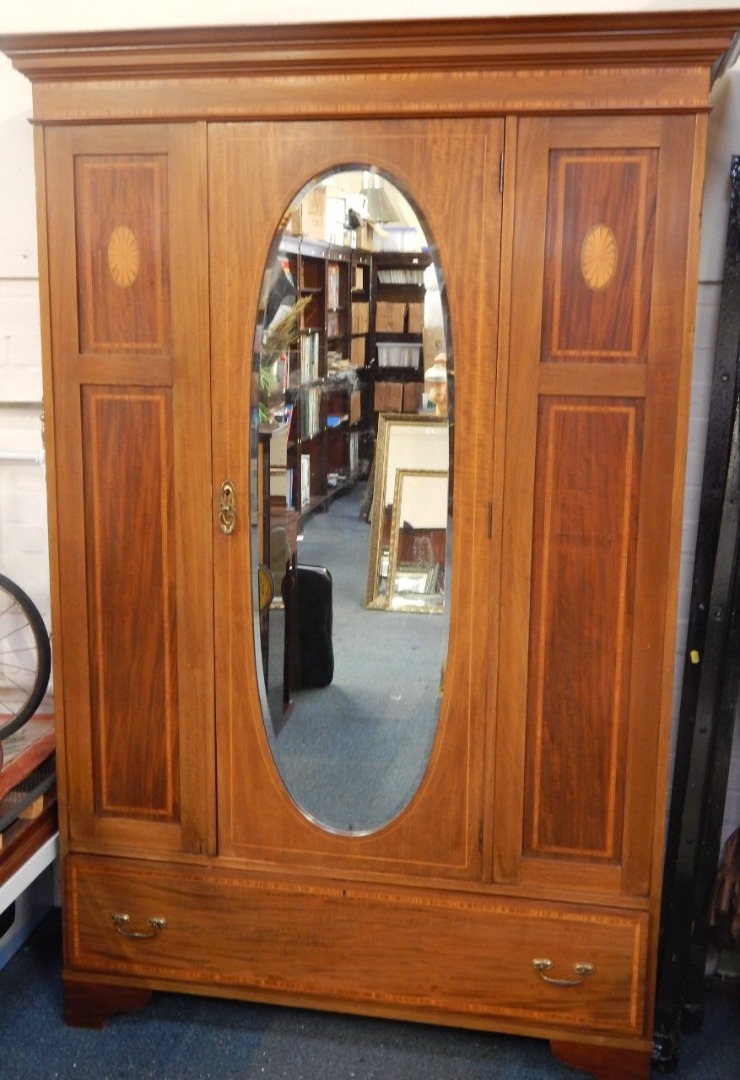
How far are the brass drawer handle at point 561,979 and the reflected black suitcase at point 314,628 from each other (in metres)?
0.67

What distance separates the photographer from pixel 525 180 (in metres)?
1.74

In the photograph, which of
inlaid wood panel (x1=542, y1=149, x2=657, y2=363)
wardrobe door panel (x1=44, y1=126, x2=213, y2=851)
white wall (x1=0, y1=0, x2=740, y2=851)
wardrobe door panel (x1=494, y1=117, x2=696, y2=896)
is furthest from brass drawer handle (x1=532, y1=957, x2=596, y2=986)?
inlaid wood panel (x1=542, y1=149, x2=657, y2=363)

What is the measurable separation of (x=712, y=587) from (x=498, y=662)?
50 centimetres

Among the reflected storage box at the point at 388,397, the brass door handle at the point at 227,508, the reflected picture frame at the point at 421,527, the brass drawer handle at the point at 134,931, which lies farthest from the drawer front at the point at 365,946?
the reflected storage box at the point at 388,397

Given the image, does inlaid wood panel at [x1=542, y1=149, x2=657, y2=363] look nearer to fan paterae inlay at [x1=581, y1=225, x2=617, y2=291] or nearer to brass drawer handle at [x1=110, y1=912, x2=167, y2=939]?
fan paterae inlay at [x1=581, y1=225, x2=617, y2=291]

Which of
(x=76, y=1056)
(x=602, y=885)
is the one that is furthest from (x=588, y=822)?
(x=76, y=1056)

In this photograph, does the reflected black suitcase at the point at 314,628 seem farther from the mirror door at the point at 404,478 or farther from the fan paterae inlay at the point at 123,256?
the fan paterae inlay at the point at 123,256

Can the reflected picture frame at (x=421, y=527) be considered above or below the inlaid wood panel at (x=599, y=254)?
below

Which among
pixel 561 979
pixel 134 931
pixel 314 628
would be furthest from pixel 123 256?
pixel 561 979

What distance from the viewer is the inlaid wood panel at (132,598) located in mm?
1955

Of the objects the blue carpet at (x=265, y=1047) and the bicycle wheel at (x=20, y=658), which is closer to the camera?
the blue carpet at (x=265, y=1047)

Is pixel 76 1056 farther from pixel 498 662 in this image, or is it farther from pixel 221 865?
pixel 498 662

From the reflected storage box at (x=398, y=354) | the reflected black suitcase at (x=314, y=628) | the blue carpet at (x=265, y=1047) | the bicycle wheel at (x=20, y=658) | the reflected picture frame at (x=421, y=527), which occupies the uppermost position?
the reflected storage box at (x=398, y=354)

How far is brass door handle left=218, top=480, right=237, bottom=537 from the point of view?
193cm
